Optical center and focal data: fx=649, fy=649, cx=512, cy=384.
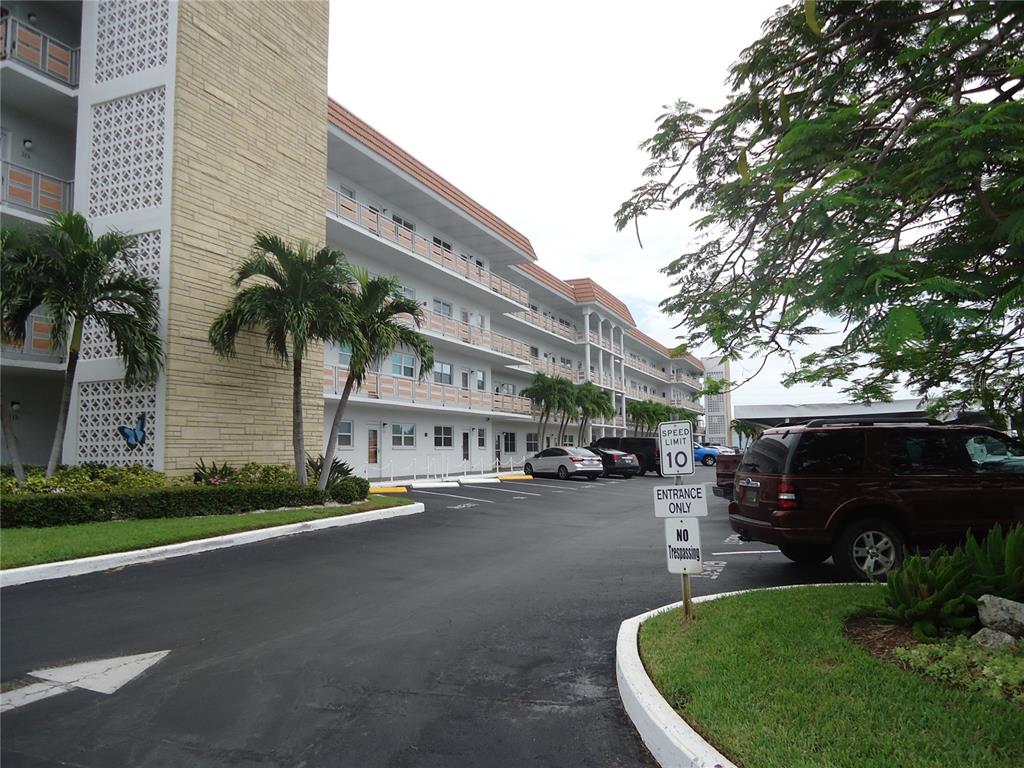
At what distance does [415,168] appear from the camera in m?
24.4

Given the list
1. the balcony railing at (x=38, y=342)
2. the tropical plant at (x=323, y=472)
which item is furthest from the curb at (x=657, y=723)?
the balcony railing at (x=38, y=342)

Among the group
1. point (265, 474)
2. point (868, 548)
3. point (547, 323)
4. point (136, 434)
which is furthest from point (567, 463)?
point (868, 548)

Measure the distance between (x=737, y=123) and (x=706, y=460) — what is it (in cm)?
4169

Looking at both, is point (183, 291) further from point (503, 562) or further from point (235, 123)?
point (503, 562)

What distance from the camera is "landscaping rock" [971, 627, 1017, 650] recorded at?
14.2 feet

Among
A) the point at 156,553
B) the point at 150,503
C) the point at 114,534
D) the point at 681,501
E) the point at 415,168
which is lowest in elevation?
the point at 156,553

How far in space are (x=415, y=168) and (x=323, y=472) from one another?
544 inches

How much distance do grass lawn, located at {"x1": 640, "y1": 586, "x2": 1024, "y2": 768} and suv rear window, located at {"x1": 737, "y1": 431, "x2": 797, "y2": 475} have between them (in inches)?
100

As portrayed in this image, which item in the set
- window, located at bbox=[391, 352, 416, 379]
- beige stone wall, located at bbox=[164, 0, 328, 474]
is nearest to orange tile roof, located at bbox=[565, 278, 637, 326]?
window, located at bbox=[391, 352, 416, 379]

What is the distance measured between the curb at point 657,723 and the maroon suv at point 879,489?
129 inches

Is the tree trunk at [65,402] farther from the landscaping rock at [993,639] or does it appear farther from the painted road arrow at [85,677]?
the landscaping rock at [993,639]

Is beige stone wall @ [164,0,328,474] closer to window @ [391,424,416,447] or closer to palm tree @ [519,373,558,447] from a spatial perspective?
window @ [391,424,416,447]

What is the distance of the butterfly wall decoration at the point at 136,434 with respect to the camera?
44.0 ft

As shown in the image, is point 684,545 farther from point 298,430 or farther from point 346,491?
point 298,430
